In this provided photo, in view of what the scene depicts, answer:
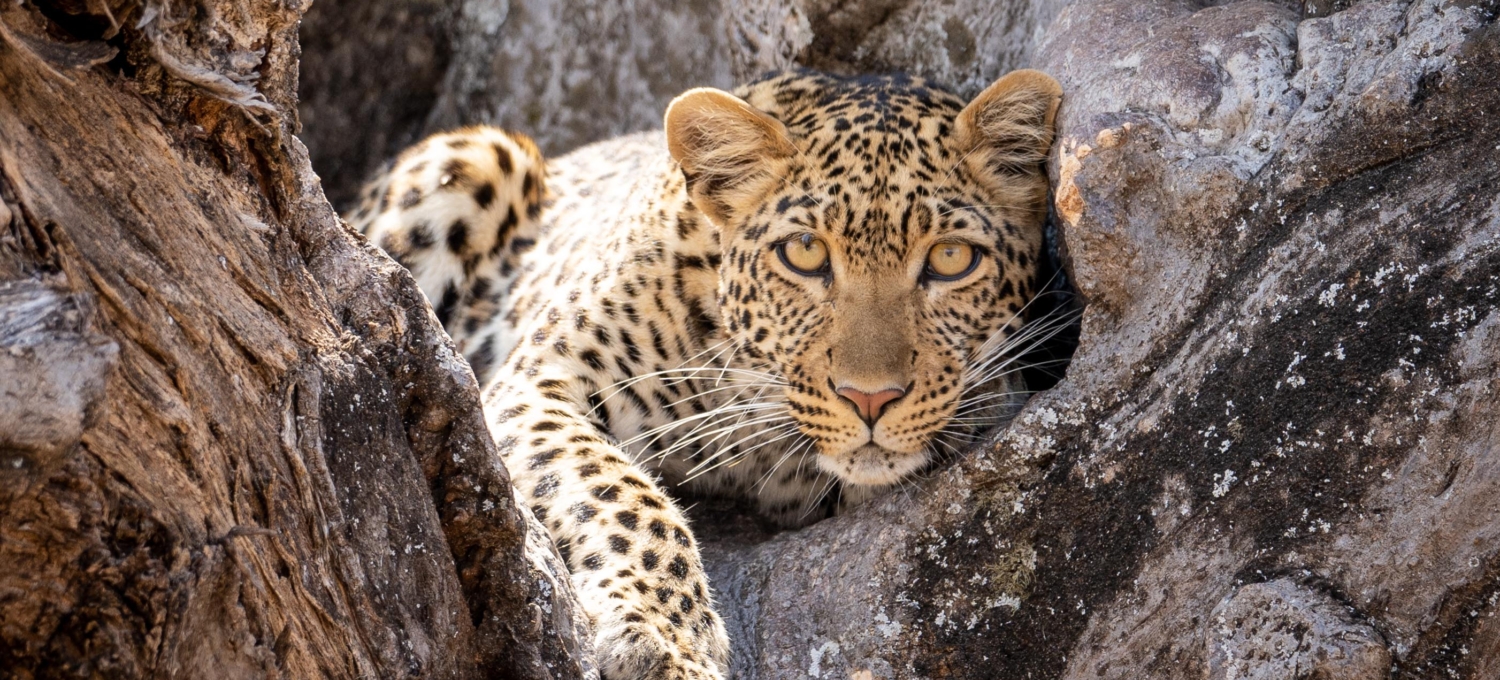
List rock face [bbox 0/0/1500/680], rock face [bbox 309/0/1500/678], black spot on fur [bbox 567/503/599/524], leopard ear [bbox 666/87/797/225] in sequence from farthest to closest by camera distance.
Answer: leopard ear [bbox 666/87/797/225], black spot on fur [bbox 567/503/599/524], rock face [bbox 309/0/1500/678], rock face [bbox 0/0/1500/680]

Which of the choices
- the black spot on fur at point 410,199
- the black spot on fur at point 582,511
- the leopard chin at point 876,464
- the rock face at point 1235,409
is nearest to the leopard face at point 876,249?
the leopard chin at point 876,464

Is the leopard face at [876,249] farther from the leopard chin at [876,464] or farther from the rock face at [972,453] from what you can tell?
the rock face at [972,453]

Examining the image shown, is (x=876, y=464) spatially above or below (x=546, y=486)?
above

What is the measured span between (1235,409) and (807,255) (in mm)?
1656

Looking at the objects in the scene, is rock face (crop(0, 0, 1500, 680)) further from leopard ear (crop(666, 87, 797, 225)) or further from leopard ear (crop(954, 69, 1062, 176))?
leopard ear (crop(666, 87, 797, 225))

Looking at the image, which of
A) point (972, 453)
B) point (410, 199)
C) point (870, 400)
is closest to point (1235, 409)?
point (972, 453)

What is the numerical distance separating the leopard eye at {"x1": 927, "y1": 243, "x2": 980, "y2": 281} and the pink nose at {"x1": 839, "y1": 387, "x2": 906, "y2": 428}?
0.52 metres

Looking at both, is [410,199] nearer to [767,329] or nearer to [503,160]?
[503,160]

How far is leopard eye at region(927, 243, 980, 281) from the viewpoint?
448 cm

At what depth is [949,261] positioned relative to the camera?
4.48 metres

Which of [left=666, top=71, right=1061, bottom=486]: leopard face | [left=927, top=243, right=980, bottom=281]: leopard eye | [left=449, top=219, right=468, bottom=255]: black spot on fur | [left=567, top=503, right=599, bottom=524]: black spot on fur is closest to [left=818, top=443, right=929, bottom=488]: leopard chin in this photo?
[left=666, top=71, right=1061, bottom=486]: leopard face

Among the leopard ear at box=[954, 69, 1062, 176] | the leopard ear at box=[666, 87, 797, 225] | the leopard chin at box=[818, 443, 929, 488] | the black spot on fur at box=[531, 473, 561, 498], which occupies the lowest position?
the black spot on fur at box=[531, 473, 561, 498]

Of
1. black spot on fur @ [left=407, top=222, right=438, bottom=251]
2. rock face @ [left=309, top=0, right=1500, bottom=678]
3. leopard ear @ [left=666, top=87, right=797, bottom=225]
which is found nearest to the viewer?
rock face @ [left=309, top=0, right=1500, bottom=678]

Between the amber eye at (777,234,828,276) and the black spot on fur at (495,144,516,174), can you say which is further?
the black spot on fur at (495,144,516,174)
